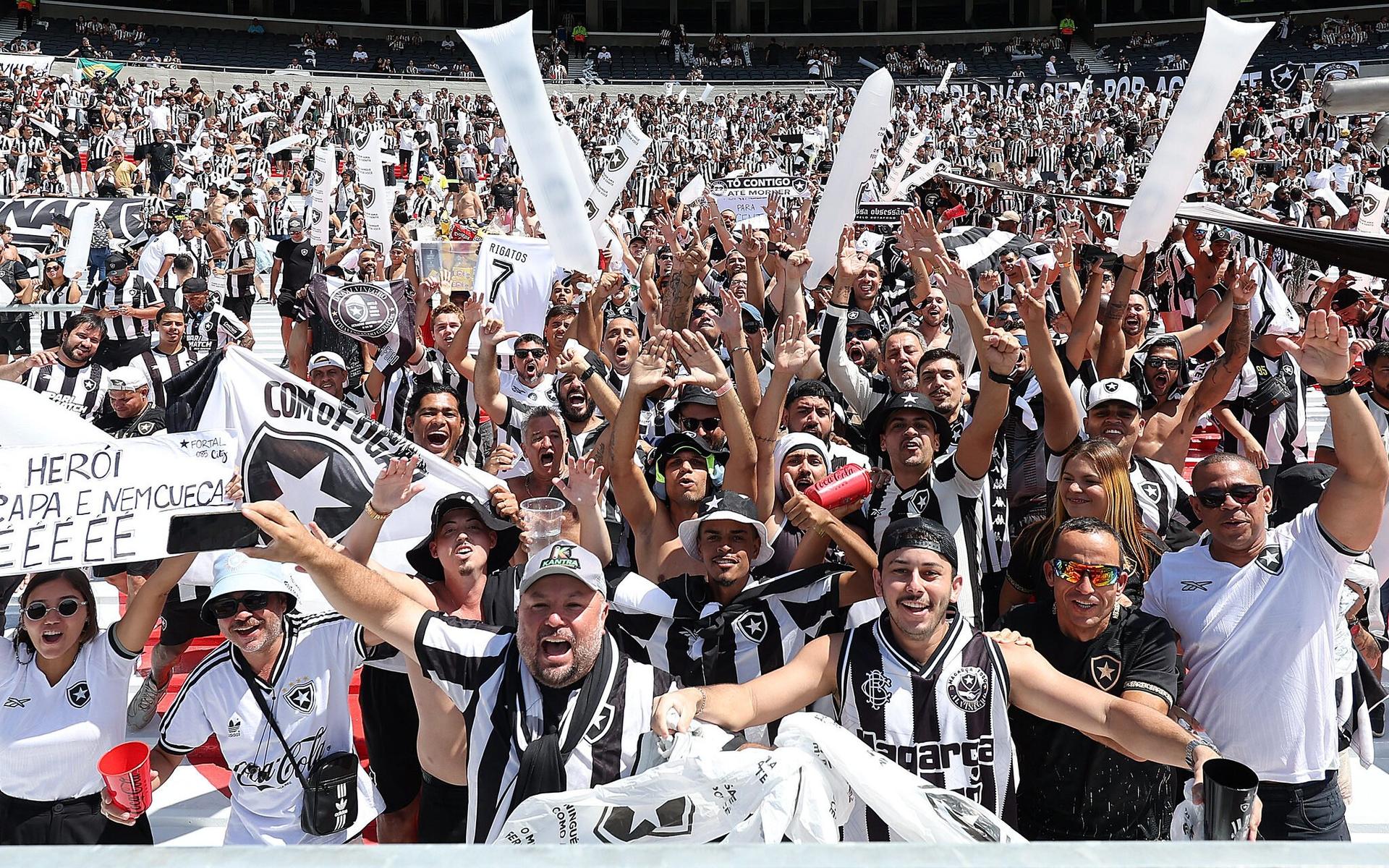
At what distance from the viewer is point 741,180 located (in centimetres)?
1436

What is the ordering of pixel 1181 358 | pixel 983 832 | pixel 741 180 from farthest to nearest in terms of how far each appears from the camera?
pixel 741 180, pixel 1181 358, pixel 983 832

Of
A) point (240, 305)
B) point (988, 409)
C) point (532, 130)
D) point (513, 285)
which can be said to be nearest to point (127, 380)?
point (532, 130)

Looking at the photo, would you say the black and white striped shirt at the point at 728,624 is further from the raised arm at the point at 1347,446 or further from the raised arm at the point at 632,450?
the raised arm at the point at 1347,446

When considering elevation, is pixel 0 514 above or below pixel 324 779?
above

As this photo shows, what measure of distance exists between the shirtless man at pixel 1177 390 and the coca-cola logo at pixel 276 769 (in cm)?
362

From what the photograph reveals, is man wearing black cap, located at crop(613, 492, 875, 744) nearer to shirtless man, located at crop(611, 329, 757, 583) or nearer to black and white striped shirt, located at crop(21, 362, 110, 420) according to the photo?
shirtless man, located at crop(611, 329, 757, 583)

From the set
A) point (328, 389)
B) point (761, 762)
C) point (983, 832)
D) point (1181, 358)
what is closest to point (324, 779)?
point (761, 762)

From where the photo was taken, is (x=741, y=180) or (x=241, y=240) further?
(x=741, y=180)

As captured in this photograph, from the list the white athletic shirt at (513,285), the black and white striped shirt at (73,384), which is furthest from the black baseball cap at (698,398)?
the white athletic shirt at (513,285)

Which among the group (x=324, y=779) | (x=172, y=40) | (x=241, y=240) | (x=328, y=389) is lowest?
(x=324, y=779)

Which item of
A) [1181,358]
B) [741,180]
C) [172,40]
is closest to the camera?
[1181,358]

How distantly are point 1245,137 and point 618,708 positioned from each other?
2738 centimetres

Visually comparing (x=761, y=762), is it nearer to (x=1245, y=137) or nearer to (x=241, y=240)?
(x=241, y=240)

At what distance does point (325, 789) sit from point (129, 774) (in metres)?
0.49
